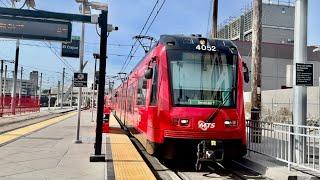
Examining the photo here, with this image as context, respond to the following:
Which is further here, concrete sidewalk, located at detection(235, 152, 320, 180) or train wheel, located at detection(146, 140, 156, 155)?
train wheel, located at detection(146, 140, 156, 155)

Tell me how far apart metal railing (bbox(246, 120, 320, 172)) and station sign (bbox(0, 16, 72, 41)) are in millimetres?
5899

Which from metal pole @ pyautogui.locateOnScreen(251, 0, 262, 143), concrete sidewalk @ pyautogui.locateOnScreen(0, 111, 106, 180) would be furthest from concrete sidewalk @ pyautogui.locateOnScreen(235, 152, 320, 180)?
metal pole @ pyautogui.locateOnScreen(251, 0, 262, 143)

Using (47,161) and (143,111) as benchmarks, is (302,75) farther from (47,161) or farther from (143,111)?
(47,161)

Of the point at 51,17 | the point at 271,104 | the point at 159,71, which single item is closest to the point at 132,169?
the point at 159,71

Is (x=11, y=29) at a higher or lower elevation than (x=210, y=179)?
higher

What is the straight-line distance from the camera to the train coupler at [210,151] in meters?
12.1

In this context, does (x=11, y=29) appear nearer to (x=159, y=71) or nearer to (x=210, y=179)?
(x=159, y=71)

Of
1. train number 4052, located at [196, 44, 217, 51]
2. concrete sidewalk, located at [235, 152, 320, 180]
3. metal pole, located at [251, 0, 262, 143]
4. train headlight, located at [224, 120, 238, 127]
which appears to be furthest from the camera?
metal pole, located at [251, 0, 262, 143]

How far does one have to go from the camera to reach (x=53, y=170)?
11.0 m

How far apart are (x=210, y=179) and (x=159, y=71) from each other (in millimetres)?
3096

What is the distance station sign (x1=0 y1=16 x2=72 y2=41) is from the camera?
13164 millimetres

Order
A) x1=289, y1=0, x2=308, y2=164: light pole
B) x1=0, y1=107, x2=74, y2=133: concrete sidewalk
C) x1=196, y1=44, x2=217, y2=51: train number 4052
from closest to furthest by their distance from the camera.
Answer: x1=289, y1=0, x2=308, y2=164: light pole < x1=196, y1=44, x2=217, y2=51: train number 4052 < x1=0, y1=107, x2=74, y2=133: concrete sidewalk

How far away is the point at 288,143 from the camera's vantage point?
11664 millimetres

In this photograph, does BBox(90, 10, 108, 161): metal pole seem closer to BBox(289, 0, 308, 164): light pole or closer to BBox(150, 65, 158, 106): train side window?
BBox(150, 65, 158, 106): train side window
